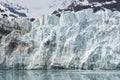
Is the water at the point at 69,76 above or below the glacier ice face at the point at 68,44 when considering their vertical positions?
below

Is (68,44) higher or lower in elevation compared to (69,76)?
higher

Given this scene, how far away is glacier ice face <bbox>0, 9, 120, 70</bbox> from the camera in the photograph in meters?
46.8

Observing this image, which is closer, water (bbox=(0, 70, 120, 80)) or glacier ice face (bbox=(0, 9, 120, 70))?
water (bbox=(0, 70, 120, 80))

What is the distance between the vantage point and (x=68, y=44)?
49000 millimetres

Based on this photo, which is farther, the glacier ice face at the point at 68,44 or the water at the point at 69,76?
the glacier ice face at the point at 68,44

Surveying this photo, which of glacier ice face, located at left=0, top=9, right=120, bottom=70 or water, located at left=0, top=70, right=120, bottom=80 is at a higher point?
glacier ice face, located at left=0, top=9, right=120, bottom=70

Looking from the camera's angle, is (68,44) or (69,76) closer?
(69,76)

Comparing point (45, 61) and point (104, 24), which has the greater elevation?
point (104, 24)

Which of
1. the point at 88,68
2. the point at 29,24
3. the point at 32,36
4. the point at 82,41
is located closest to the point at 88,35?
the point at 82,41

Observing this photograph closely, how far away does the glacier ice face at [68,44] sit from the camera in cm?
4681

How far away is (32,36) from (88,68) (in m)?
9.60

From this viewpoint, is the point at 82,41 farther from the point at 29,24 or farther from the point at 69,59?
the point at 29,24

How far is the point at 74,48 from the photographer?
48.5 metres

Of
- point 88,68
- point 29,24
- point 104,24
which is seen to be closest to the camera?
point 88,68
